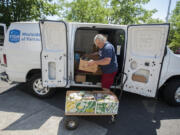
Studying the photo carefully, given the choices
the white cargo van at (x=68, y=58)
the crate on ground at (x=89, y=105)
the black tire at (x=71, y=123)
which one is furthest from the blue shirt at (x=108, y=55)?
the black tire at (x=71, y=123)

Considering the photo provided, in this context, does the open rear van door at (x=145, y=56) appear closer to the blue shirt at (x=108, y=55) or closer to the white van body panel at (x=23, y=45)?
the blue shirt at (x=108, y=55)

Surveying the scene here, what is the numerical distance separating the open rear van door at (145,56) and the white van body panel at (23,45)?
7.42 ft

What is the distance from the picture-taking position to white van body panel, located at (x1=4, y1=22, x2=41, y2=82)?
3.12 m

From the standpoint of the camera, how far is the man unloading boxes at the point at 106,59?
2.53 m

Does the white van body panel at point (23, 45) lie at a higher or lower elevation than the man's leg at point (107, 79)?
higher

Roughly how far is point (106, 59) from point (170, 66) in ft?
5.67

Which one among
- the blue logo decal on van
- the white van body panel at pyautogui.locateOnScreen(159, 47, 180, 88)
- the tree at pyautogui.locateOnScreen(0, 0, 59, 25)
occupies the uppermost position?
the tree at pyautogui.locateOnScreen(0, 0, 59, 25)

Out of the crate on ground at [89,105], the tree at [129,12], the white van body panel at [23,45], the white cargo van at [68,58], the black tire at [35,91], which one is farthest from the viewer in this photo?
the tree at [129,12]

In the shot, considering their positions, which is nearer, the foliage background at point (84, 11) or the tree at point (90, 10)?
the foliage background at point (84, 11)

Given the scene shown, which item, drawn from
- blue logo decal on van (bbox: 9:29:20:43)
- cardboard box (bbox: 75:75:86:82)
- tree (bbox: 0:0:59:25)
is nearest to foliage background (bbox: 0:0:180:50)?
tree (bbox: 0:0:59:25)

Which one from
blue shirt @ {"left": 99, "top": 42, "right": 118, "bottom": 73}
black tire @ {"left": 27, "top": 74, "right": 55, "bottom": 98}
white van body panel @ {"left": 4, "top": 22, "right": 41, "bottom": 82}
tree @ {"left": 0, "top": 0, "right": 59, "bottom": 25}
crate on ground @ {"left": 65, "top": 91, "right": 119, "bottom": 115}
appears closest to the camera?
crate on ground @ {"left": 65, "top": 91, "right": 119, "bottom": 115}

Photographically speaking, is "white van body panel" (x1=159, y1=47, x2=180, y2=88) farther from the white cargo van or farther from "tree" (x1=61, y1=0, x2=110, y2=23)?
"tree" (x1=61, y1=0, x2=110, y2=23)

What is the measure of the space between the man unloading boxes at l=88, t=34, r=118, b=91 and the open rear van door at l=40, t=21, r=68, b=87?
0.73m

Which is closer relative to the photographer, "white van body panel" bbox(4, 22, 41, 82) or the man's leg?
the man's leg
